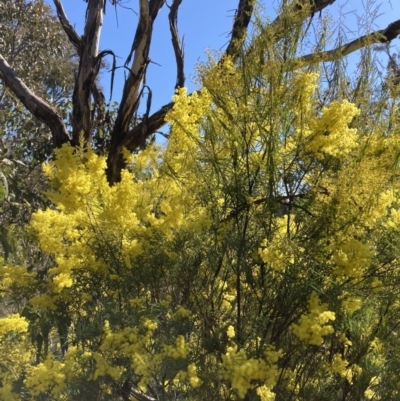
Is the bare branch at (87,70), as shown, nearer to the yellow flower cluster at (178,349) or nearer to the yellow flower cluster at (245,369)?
the yellow flower cluster at (178,349)

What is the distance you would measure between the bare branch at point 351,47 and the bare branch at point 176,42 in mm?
1342

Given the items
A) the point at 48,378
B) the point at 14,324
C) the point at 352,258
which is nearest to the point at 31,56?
the point at 14,324

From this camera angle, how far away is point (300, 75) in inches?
95.3

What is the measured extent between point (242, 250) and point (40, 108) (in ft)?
8.38

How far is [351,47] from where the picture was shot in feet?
11.5

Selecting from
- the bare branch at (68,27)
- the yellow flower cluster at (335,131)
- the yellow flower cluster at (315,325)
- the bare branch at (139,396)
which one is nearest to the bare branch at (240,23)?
the yellow flower cluster at (335,131)

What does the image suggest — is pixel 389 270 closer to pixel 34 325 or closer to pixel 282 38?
pixel 282 38

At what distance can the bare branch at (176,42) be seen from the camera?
4.39 metres

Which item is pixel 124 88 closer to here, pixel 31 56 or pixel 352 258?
pixel 352 258

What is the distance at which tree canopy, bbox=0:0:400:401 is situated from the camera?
2252 millimetres

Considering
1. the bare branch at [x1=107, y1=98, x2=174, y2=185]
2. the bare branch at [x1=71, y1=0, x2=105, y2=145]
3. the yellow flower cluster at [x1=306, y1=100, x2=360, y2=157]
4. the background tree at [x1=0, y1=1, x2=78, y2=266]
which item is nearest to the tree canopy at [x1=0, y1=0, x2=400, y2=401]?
the yellow flower cluster at [x1=306, y1=100, x2=360, y2=157]

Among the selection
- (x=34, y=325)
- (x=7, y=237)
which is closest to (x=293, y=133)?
(x=34, y=325)

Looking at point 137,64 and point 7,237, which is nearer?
point 7,237

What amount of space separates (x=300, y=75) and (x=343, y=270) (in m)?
0.81
